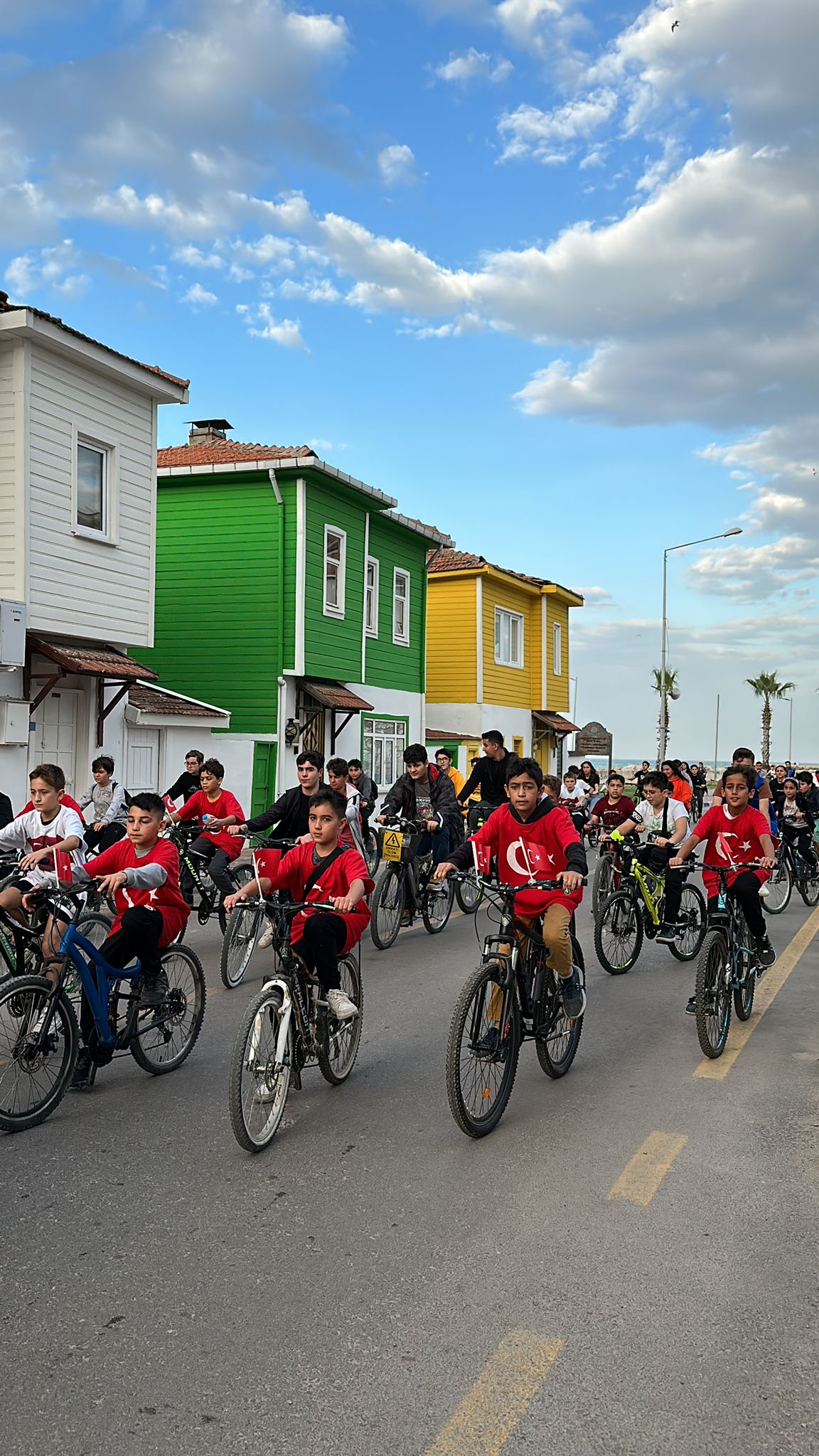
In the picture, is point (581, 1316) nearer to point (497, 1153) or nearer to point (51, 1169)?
point (497, 1153)

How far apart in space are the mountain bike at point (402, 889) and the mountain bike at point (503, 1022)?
4.62 meters

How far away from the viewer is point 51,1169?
4984 mm

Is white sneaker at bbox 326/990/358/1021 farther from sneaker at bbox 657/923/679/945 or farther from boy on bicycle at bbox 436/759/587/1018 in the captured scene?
sneaker at bbox 657/923/679/945

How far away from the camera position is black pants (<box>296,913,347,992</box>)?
5.94 meters

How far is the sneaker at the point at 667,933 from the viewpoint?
34.3 feet

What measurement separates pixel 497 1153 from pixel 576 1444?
7.43ft

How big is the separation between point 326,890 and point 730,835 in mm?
3623

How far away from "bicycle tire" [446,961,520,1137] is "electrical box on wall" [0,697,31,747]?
11.2m

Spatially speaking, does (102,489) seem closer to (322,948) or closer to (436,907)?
(436,907)

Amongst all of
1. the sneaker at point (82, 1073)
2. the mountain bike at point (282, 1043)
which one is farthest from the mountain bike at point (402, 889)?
the sneaker at point (82, 1073)

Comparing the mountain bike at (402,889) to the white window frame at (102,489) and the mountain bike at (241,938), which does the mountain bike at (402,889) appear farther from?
the white window frame at (102,489)

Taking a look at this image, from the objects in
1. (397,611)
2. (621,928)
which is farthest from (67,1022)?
(397,611)

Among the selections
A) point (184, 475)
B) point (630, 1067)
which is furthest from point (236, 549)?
point (630, 1067)

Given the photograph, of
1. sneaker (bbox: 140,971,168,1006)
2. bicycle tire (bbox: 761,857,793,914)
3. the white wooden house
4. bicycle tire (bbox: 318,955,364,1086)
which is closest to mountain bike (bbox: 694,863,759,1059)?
bicycle tire (bbox: 318,955,364,1086)
